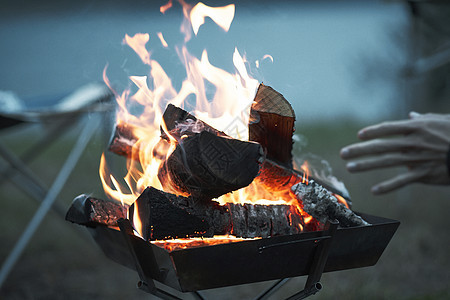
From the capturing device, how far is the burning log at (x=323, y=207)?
1.15 meters

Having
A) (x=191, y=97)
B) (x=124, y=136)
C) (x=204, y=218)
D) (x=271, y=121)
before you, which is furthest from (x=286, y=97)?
(x=124, y=136)

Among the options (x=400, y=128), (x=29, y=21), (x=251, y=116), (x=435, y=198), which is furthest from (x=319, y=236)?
(x=29, y=21)

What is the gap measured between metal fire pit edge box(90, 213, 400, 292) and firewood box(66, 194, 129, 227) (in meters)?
0.04

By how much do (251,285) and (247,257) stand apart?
164cm

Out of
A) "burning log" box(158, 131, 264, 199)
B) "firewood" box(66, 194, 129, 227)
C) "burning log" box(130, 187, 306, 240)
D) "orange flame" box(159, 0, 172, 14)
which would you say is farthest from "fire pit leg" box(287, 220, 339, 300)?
"orange flame" box(159, 0, 172, 14)

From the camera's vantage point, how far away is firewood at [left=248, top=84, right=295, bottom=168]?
1.18 m

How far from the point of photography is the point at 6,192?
4.42m

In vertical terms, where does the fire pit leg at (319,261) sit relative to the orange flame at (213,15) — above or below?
below

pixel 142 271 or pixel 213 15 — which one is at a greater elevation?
pixel 213 15

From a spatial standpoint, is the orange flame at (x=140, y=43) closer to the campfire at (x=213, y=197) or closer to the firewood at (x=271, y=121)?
the campfire at (x=213, y=197)

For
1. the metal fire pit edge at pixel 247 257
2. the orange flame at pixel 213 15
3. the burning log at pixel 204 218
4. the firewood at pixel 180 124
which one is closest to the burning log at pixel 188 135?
the firewood at pixel 180 124

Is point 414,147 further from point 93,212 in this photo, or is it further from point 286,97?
point 93,212

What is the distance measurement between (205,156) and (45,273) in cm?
201

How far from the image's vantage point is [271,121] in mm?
1204
